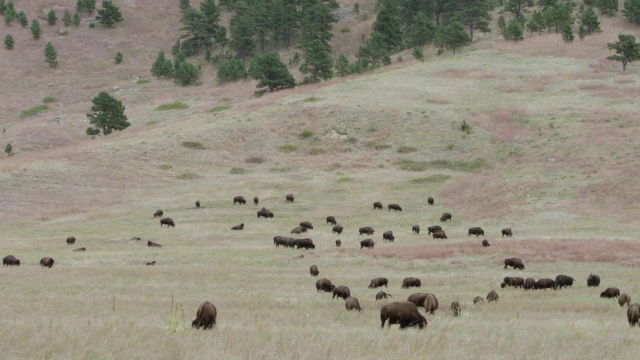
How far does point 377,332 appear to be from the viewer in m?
12.4

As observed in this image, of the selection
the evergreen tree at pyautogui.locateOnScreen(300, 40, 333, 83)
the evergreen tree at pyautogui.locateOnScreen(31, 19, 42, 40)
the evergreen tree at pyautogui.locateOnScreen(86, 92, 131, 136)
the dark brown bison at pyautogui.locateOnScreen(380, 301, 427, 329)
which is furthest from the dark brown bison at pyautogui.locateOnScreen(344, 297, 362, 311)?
the evergreen tree at pyautogui.locateOnScreen(31, 19, 42, 40)

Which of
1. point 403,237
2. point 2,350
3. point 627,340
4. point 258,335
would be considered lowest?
point 403,237

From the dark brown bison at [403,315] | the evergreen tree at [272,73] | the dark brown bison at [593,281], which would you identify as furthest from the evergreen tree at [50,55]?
the dark brown bison at [403,315]

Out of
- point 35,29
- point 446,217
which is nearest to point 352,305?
point 446,217

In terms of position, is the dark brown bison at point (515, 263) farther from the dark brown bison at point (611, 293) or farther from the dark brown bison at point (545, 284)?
the dark brown bison at point (611, 293)

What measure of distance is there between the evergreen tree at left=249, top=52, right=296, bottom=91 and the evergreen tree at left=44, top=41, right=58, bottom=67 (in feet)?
172

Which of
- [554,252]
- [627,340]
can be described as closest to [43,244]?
[554,252]

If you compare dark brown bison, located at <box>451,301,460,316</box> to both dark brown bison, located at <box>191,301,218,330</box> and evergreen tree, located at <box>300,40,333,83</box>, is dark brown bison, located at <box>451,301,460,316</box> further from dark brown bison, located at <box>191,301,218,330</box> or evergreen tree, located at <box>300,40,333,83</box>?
evergreen tree, located at <box>300,40,333,83</box>

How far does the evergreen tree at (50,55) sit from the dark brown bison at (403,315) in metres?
136

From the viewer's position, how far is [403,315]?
14336 mm

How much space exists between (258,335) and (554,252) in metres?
22.4

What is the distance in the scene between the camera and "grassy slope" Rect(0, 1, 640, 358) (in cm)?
1247

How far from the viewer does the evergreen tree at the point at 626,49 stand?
295ft

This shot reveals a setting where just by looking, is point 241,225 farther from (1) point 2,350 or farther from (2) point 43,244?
(1) point 2,350
